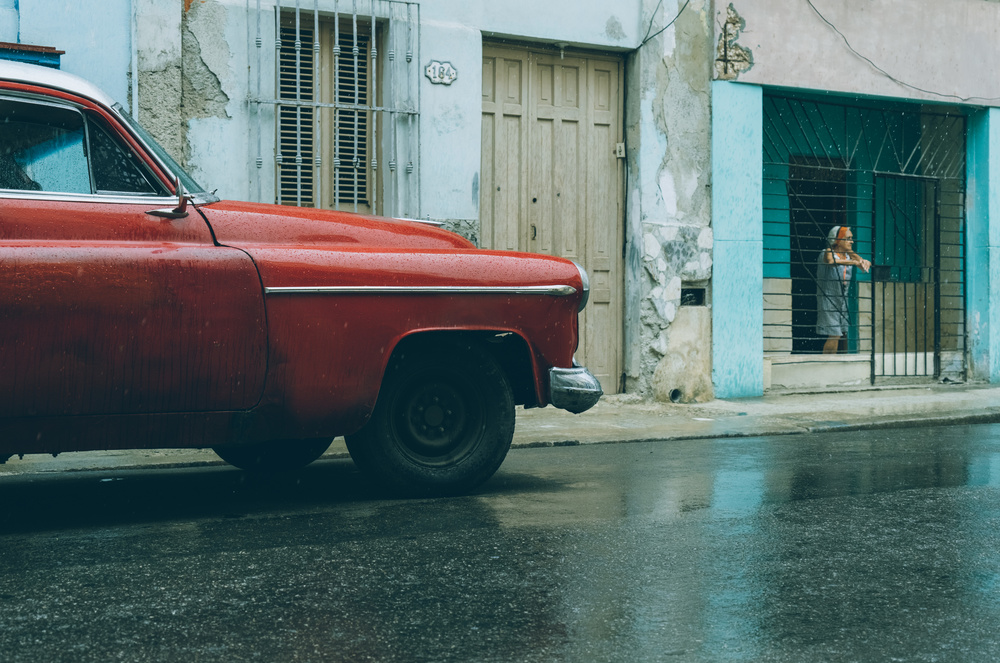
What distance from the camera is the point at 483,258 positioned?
5168 mm

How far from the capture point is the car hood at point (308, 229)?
4.80 meters

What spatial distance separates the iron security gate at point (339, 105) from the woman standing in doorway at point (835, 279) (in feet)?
17.2

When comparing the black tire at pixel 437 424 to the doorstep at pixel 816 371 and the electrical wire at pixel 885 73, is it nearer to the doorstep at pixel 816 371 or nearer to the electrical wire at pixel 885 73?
the doorstep at pixel 816 371

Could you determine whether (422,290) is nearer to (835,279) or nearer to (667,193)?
(667,193)

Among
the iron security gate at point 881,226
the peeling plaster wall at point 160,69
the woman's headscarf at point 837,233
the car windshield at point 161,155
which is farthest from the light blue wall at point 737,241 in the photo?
the car windshield at point 161,155

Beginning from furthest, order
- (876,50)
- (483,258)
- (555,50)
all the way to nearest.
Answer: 1. (876,50)
2. (555,50)
3. (483,258)

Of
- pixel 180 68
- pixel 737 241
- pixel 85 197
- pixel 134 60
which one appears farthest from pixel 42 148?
pixel 737 241

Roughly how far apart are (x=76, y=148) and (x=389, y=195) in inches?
187

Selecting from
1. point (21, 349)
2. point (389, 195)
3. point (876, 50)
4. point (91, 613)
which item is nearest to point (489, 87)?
point (389, 195)

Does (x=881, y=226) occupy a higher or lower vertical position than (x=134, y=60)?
lower

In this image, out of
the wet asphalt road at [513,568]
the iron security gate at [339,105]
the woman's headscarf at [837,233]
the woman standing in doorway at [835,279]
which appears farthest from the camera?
the woman's headscarf at [837,233]

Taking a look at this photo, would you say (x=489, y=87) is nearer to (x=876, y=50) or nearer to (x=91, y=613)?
(x=876, y=50)

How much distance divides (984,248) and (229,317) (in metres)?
10.1

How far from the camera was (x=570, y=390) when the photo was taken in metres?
5.26
